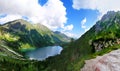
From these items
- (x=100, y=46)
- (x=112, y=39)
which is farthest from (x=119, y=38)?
(x=100, y=46)

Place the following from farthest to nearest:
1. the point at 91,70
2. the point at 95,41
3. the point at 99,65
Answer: the point at 95,41 → the point at 91,70 → the point at 99,65

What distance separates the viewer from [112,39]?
89.8 m

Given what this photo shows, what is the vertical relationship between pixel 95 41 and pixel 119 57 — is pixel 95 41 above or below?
above

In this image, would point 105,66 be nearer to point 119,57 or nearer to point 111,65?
point 111,65

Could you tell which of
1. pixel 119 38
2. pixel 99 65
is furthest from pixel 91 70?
pixel 119 38

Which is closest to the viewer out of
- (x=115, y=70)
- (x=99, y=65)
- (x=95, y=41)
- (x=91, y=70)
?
(x=115, y=70)

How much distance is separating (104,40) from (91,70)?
56.0m

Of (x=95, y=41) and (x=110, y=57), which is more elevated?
(x=95, y=41)

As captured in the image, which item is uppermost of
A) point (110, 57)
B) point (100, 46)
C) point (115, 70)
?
point (100, 46)

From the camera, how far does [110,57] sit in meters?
37.5

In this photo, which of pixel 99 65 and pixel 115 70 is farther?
pixel 99 65

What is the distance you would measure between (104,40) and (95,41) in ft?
14.3

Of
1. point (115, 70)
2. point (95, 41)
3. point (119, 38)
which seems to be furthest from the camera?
point (95, 41)

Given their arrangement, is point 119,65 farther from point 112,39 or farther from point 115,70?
point 112,39
